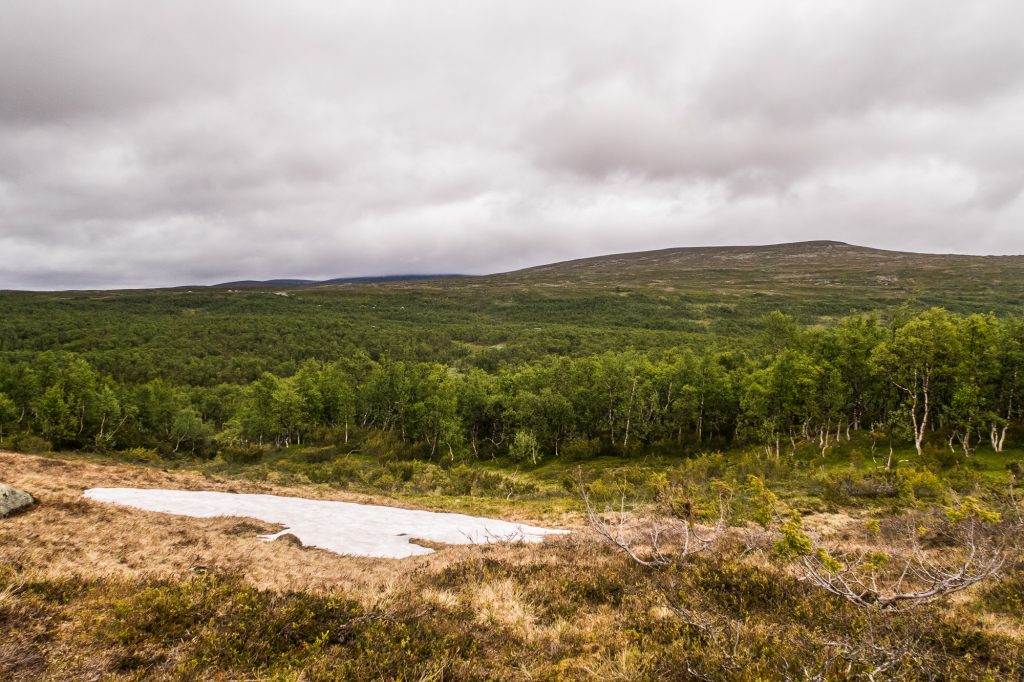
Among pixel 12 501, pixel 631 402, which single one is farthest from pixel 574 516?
pixel 631 402

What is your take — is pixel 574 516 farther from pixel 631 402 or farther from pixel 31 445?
pixel 31 445

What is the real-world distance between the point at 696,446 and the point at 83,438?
62257 millimetres

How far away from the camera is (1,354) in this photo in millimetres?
85688

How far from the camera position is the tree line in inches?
1248

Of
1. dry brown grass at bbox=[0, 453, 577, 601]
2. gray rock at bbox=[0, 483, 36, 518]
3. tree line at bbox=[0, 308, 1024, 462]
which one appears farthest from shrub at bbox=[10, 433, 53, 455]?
gray rock at bbox=[0, 483, 36, 518]

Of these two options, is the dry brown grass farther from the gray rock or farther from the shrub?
the shrub

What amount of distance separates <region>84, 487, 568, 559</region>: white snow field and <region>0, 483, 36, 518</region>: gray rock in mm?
2546

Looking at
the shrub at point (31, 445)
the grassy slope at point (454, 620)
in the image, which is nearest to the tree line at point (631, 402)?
the shrub at point (31, 445)

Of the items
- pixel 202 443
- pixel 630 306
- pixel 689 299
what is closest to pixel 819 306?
pixel 689 299

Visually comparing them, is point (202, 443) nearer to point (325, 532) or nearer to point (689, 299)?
point (325, 532)

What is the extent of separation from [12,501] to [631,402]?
45.1 metres

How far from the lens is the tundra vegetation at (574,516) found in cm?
629

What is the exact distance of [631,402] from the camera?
48406 mm

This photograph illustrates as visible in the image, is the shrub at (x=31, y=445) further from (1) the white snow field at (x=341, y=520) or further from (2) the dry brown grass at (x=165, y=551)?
(1) the white snow field at (x=341, y=520)
